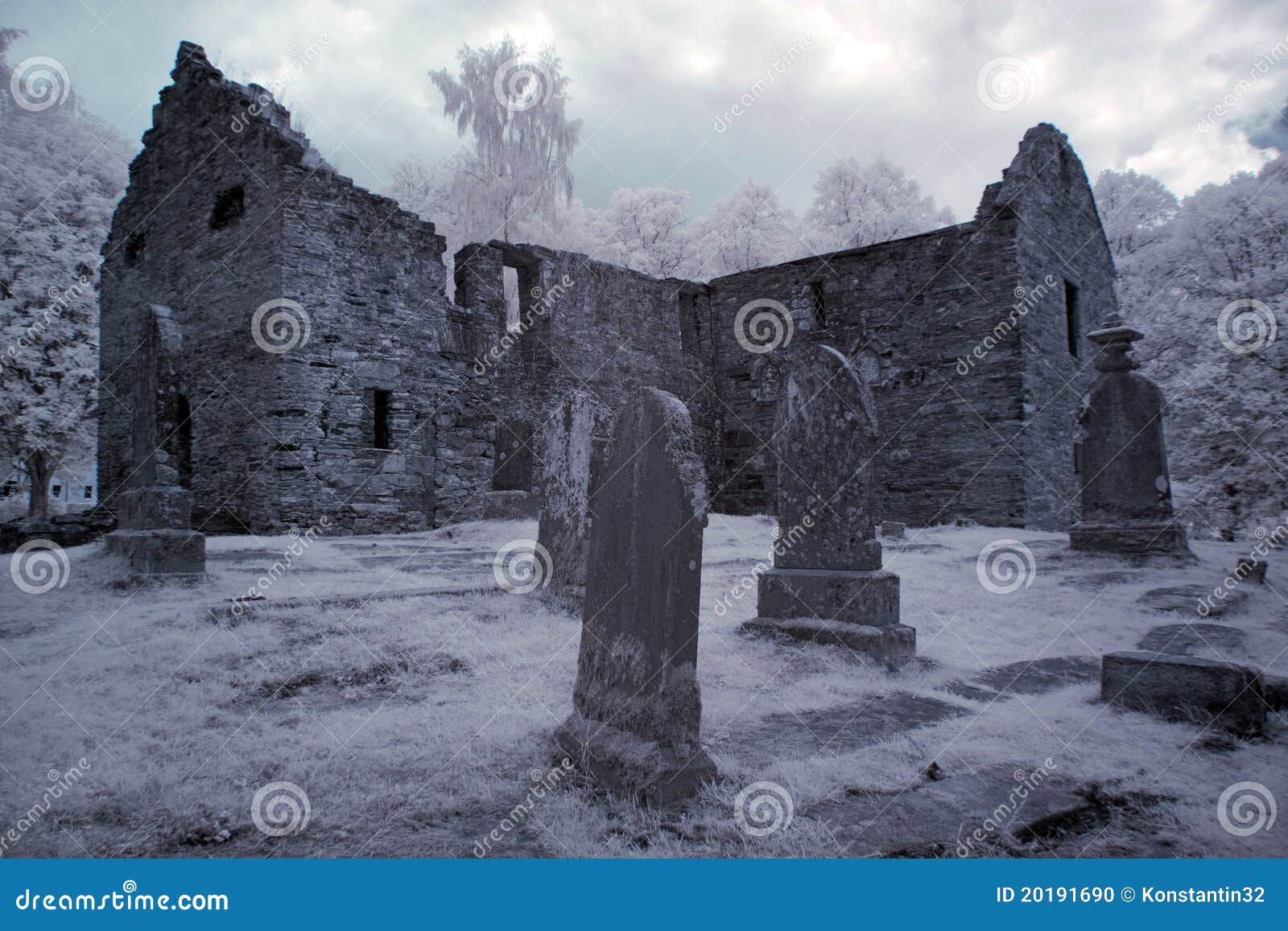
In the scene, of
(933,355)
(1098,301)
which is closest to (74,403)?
(933,355)

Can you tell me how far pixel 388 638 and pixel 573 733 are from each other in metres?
2.23

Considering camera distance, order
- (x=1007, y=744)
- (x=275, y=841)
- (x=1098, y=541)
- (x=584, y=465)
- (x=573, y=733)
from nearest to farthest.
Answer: (x=275, y=841)
(x=573, y=733)
(x=1007, y=744)
(x=584, y=465)
(x=1098, y=541)

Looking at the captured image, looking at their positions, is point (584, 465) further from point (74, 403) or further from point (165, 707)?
point (74, 403)

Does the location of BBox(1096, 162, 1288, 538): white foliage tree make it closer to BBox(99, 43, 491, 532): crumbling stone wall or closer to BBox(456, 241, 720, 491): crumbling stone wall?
BBox(456, 241, 720, 491): crumbling stone wall

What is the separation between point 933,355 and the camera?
49.7 ft

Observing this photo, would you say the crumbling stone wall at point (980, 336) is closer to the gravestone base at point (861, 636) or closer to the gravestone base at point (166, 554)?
the gravestone base at point (861, 636)

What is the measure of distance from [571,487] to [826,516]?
2.21 meters

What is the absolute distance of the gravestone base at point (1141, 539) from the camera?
8422 millimetres

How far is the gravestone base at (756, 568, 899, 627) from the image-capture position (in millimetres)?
4945

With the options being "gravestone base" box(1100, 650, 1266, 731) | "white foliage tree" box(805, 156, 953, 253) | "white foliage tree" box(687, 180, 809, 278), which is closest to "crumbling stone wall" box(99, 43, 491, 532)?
"gravestone base" box(1100, 650, 1266, 731)

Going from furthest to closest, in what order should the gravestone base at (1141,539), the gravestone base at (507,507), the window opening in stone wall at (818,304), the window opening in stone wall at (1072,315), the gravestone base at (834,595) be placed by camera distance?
the window opening in stone wall at (818,304)
the window opening in stone wall at (1072,315)
the gravestone base at (507,507)
the gravestone base at (1141,539)
the gravestone base at (834,595)

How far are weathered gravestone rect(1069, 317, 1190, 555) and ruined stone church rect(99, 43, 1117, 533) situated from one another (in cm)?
335

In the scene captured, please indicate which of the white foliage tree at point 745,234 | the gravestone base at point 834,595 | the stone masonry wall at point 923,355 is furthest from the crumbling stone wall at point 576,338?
the white foliage tree at point 745,234

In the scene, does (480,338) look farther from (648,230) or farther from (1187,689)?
(648,230)
